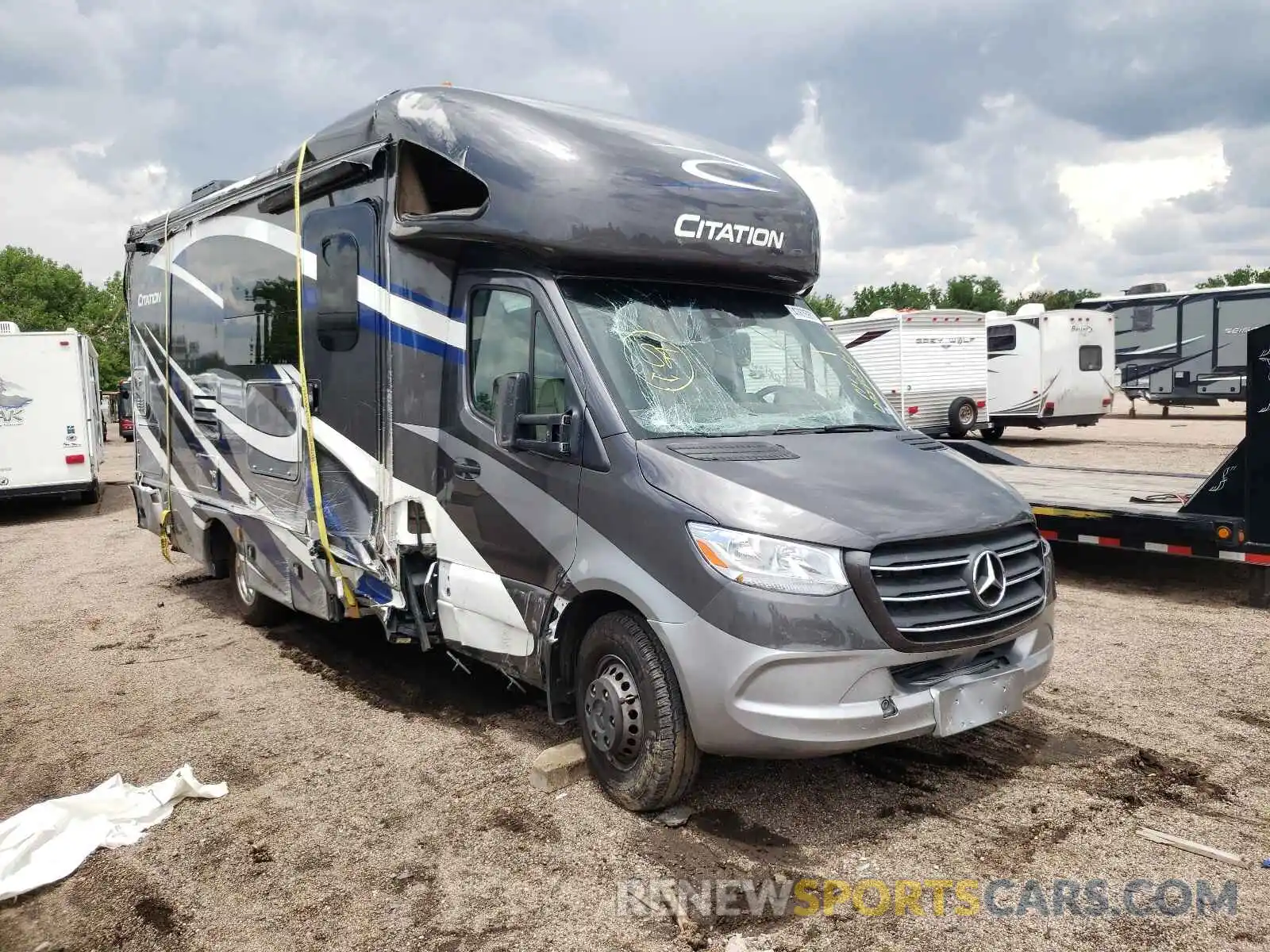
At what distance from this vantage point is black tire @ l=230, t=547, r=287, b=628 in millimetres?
7797

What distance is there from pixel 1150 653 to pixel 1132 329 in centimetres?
2739

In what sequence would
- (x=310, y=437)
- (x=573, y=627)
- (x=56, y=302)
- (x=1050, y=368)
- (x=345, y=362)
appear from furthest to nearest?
1. (x=56, y=302)
2. (x=1050, y=368)
3. (x=310, y=437)
4. (x=345, y=362)
5. (x=573, y=627)

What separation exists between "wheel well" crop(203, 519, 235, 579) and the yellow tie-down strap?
2.43 m

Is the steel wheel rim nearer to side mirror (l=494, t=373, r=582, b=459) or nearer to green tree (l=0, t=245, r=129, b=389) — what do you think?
side mirror (l=494, t=373, r=582, b=459)

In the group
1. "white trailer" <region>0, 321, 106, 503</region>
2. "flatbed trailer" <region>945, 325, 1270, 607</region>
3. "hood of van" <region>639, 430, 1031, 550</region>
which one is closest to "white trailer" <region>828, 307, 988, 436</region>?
"flatbed trailer" <region>945, 325, 1270, 607</region>

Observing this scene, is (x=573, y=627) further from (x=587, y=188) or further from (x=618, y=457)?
(x=587, y=188)

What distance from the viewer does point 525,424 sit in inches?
180

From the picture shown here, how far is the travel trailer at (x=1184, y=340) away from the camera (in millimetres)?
28031

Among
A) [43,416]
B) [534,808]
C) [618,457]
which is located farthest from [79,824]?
[43,416]

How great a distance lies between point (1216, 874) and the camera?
148 inches

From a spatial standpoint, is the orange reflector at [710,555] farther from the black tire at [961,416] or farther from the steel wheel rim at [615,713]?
the black tire at [961,416]

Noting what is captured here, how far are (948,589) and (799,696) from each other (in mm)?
756

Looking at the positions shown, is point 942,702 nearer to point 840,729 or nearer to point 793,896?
point 840,729

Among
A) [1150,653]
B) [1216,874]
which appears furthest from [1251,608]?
[1216,874]
